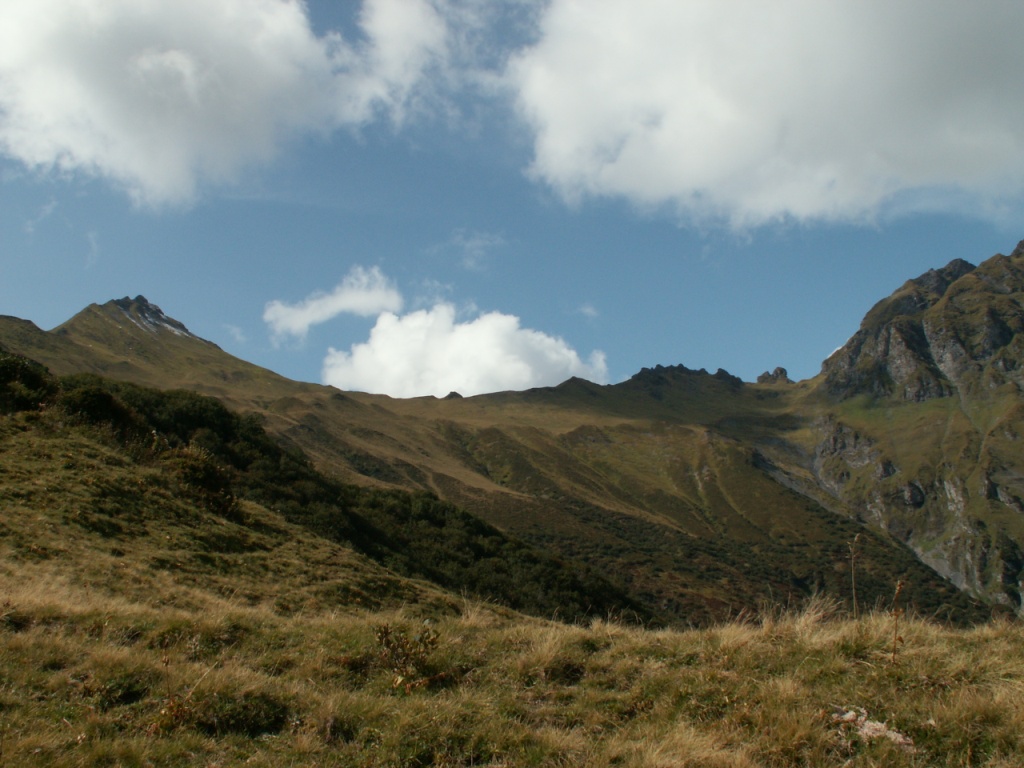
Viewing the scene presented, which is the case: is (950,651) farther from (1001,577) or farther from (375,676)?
(1001,577)

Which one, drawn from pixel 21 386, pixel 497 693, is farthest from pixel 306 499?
pixel 497 693

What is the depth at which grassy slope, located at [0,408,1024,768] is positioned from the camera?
5.61 metres

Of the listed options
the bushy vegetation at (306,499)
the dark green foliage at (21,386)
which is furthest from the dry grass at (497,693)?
the dark green foliage at (21,386)

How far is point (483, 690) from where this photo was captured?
281 inches

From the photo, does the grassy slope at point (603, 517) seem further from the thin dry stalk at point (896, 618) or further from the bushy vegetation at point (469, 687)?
the thin dry stalk at point (896, 618)

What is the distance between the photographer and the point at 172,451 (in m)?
24.6

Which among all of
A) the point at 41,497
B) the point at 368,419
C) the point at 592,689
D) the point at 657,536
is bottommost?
the point at 657,536

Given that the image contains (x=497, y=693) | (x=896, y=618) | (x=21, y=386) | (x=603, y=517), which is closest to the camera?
(x=497, y=693)

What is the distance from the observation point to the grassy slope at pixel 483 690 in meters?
5.61

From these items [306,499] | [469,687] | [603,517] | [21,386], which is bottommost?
[603,517]

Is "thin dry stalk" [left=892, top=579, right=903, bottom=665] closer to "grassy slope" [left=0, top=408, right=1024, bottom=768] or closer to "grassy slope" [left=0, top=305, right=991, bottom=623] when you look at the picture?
"grassy slope" [left=0, top=408, right=1024, bottom=768]

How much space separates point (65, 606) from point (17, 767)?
391cm

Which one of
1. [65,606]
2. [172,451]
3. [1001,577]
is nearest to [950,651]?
[65,606]

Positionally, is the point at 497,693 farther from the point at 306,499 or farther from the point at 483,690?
the point at 306,499
